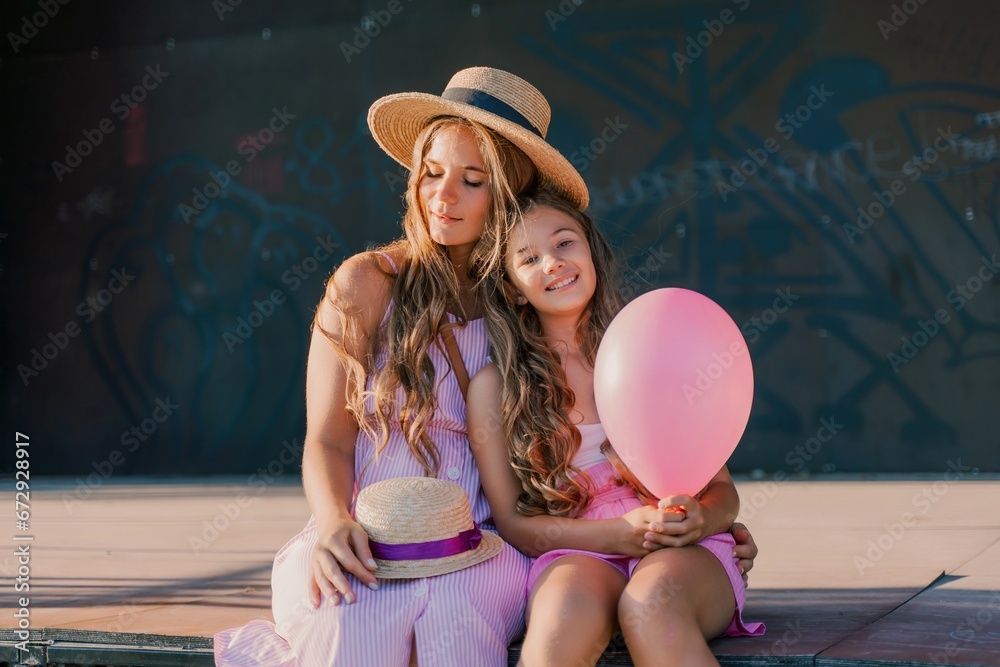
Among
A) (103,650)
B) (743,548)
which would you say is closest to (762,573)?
(743,548)

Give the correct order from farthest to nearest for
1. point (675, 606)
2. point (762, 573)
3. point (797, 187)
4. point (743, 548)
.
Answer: point (797, 187) → point (762, 573) → point (743, 548) → point (675, 606)

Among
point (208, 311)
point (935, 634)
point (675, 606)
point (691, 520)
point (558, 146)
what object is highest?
point (558, 146)

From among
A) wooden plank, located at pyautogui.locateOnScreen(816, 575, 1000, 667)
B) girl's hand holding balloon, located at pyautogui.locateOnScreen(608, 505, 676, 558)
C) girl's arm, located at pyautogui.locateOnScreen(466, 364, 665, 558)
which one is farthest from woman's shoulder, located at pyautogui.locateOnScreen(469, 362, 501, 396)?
wooden plank, located at pyautogui.locateOnScreen(816, 575, 1000, 667)

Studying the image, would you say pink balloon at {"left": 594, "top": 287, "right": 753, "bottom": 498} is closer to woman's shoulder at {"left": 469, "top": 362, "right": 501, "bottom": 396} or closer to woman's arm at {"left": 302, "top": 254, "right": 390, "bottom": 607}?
woman's shoulder at {"left": 469, "top": 362, "right": 501, "bottom": 396}

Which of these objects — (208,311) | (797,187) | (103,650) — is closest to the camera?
(103,650)

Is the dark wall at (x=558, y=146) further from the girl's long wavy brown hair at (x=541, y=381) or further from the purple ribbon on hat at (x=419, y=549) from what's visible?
the purple ribbon on hat at (x=419, y=549)

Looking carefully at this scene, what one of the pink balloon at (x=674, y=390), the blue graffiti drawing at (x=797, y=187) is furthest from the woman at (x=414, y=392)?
the blue graffiti drawing at (x=797, y=187)

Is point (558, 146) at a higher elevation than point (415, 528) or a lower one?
higher

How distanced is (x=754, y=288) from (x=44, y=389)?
4837 millimetres

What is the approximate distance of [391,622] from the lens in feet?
6.75

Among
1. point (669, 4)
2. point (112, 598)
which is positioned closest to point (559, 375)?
point (112, 598)

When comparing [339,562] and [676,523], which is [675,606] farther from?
[339,562]

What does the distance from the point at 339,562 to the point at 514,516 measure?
0.44 meters

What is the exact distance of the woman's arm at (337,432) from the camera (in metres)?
2.08
